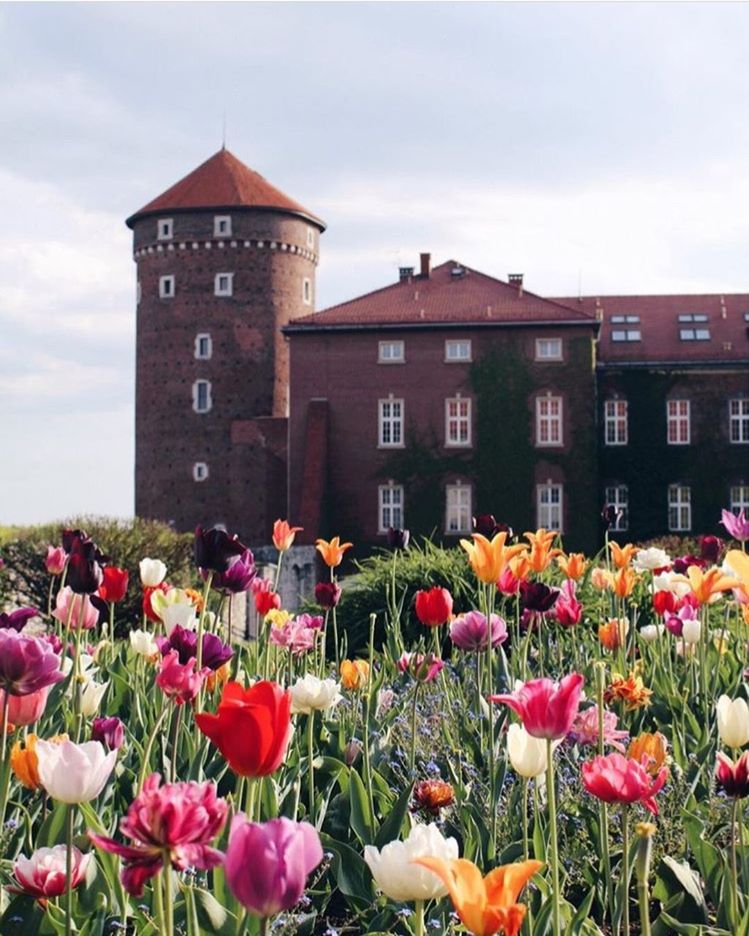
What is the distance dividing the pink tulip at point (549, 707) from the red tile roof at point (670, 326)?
37317mm

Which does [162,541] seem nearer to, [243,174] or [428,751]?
[428,751]

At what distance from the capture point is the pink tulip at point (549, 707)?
211 cm

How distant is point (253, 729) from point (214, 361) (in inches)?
1615

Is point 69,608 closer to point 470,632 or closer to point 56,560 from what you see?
point 56,560

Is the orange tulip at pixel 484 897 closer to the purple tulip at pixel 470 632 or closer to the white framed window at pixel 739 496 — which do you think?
the purple tulip at pixel 470 632

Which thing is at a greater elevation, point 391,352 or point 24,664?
point 391,352

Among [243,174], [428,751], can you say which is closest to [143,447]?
[243,174]

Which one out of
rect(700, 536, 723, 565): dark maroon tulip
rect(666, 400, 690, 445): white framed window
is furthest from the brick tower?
rect(700, 536, 723, 565): dark maroon tulip

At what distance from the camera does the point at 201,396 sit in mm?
42344

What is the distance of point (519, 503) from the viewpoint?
121ft

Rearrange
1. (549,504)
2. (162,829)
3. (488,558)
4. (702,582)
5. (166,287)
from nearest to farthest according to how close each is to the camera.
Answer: (162,829) < (488,558) < (702,582) < (549,504) < (166,287)

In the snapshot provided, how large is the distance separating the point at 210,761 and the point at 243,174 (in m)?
43.5

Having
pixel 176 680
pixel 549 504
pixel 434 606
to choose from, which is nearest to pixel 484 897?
pixel 176 680

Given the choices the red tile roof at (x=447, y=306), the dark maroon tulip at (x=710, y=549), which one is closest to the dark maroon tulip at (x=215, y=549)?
the dark maroon tulip at (x=710, y=549)
